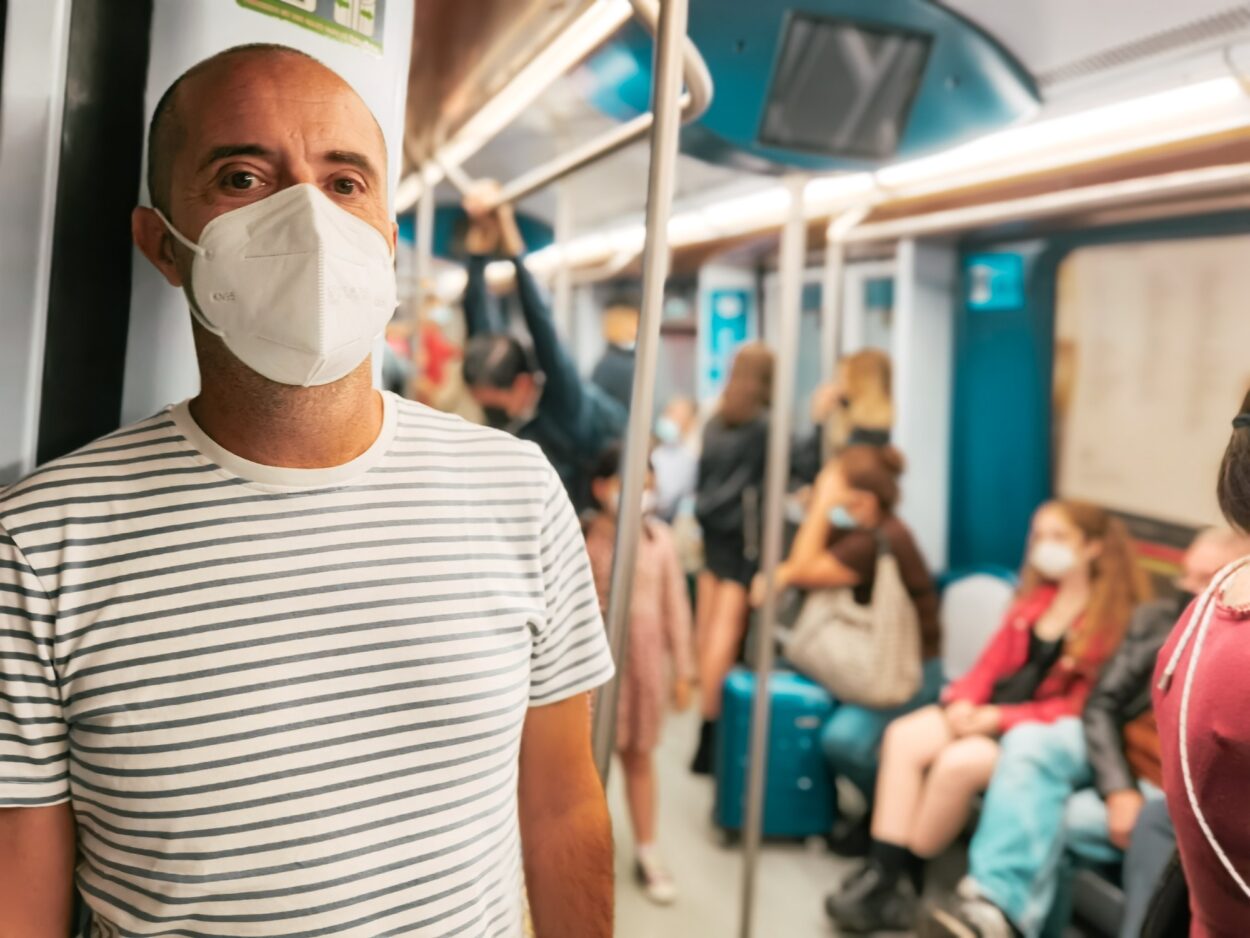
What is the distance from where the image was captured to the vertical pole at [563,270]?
162cm

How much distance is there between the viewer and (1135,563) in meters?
1.81

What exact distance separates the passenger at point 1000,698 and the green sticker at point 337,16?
1682 millimetres

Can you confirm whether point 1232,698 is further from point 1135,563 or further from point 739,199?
point 739,199

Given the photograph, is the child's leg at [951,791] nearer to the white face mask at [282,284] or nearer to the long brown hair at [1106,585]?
the long brown hair at [1106,585]

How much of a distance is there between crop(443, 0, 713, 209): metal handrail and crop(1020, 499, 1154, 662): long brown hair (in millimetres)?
1269

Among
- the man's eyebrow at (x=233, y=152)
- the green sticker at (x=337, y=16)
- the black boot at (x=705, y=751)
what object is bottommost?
the black boot at (x=705, y=751)

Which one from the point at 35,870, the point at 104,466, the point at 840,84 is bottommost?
the point at 35,870

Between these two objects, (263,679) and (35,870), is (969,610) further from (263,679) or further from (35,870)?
(35,870)

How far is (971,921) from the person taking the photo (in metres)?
2.11

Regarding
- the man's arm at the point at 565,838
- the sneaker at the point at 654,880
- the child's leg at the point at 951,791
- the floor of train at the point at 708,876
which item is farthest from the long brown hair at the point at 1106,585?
the sneaker at the point at 654,880

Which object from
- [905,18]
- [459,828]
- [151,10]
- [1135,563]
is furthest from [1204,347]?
[151,10]

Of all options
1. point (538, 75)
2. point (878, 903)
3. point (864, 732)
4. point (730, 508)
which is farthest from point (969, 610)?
point (538, 75)

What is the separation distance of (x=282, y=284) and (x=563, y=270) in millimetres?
1094

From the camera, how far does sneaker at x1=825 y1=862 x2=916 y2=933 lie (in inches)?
103
